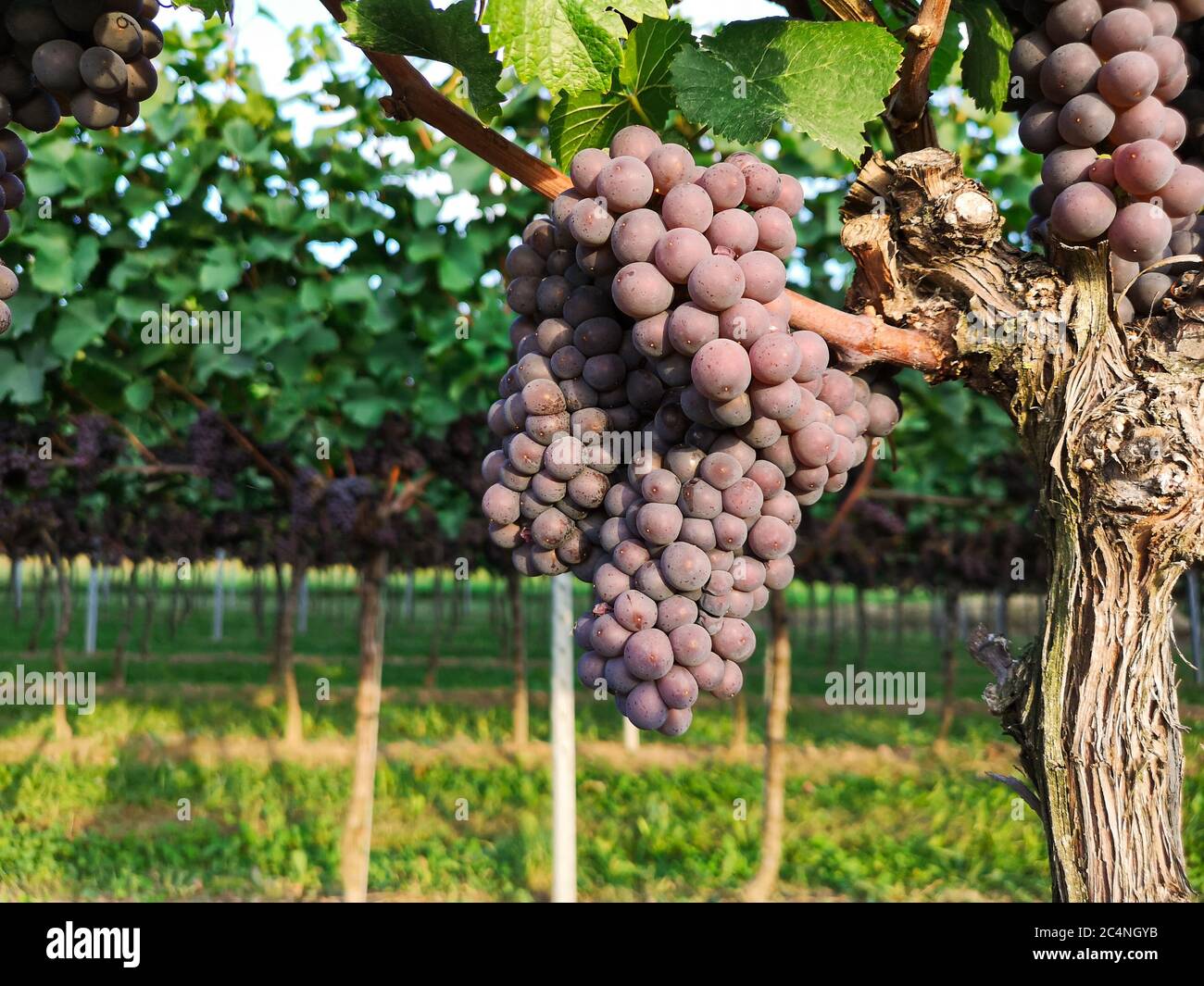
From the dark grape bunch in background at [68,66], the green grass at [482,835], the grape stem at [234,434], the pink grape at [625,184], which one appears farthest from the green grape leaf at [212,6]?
the green grass at [482,835]

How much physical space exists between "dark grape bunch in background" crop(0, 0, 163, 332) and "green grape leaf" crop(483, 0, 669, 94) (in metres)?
0.58

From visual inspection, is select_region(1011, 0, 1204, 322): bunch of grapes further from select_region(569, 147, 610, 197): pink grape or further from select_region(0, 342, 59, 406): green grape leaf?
select_region(0, 342, 59, 406): green grape leaf

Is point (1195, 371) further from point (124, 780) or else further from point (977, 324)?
point (124, 780)

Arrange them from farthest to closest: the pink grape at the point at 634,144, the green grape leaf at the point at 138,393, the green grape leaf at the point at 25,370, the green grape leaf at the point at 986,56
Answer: the green grape leaf at the point at 138,393
the green grape leaf at the point at 25,370
the green grape leaf at the point at 986,56
the pink grape at the point at 634,144

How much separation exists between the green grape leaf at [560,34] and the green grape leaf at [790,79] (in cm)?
18

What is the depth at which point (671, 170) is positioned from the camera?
3.89 feet

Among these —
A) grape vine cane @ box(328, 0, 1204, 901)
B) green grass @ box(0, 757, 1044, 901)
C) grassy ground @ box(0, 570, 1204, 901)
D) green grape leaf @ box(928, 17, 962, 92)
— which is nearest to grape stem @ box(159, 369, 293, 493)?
grassy ground @ box(0, 570, 1204, 901)

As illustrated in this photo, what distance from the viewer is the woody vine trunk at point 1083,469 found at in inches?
55.4

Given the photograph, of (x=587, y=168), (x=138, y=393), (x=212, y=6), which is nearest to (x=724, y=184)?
(x=587, y=168)

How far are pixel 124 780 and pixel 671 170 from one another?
8.72 meters

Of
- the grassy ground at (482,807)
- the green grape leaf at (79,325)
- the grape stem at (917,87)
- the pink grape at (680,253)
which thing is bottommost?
the grassy ground at (482,807)

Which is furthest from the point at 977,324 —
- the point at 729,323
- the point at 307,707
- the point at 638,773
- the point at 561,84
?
the point at 307,707

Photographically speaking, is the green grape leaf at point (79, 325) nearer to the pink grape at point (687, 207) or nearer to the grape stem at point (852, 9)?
the grape stem at point (852, 9)
